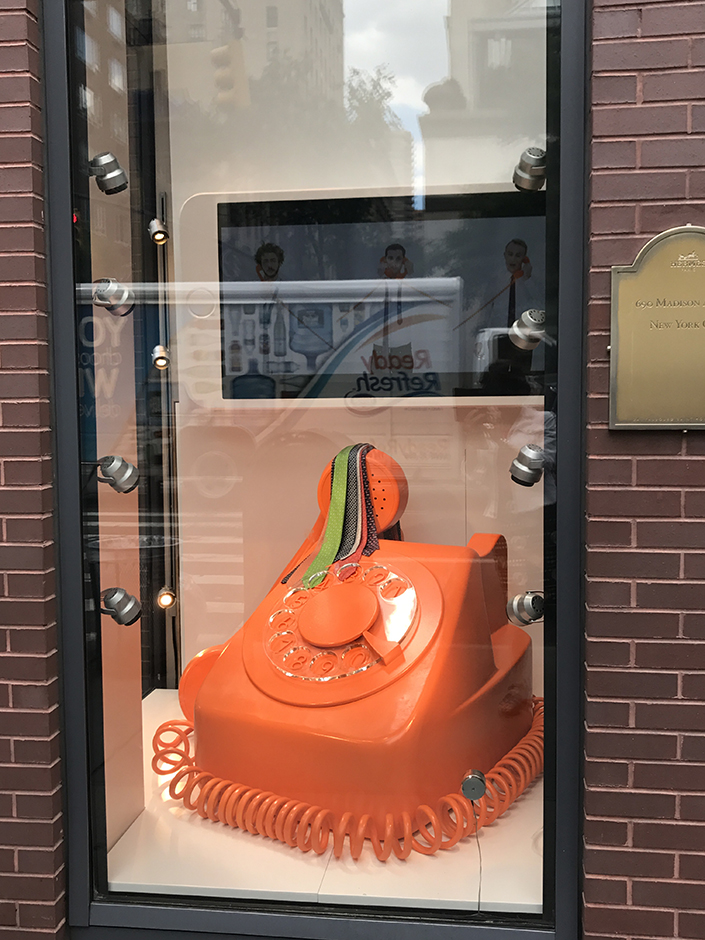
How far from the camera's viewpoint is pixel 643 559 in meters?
1.58

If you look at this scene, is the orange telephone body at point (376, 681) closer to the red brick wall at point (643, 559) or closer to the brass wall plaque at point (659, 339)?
the red brick wall at point (643, 559)

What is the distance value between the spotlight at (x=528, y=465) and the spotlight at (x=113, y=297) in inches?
37.2

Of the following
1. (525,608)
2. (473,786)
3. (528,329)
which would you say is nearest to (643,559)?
(525,608)

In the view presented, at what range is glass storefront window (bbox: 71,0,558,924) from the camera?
1.76 meters

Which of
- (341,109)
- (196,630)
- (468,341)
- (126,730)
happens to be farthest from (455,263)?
(126,730)

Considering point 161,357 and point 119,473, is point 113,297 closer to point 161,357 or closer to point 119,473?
point 161,357

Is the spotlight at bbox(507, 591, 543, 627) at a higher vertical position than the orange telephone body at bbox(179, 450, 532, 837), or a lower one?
higher

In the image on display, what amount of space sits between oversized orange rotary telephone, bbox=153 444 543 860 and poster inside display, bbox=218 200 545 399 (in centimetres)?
23

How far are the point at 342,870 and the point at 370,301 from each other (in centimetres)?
128

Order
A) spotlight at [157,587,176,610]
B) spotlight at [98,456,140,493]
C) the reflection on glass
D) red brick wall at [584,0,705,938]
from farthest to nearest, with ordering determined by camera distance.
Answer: spotlight at [157,587,176,610], spotlight at [98,456,140,493], the reflection on glass, red brick wall at [584,0,705,938]

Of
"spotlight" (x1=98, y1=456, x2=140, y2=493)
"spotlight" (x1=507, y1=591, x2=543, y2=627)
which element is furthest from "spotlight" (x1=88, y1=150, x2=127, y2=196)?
"spotlight" (x1=507, y1=591, x2=543, y2=627)

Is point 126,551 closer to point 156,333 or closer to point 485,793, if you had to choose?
point 156,333

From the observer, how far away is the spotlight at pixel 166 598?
1961mm

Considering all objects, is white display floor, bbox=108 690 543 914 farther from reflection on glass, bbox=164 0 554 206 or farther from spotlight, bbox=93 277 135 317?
reflection on glass, bbox=164 0 554 206
